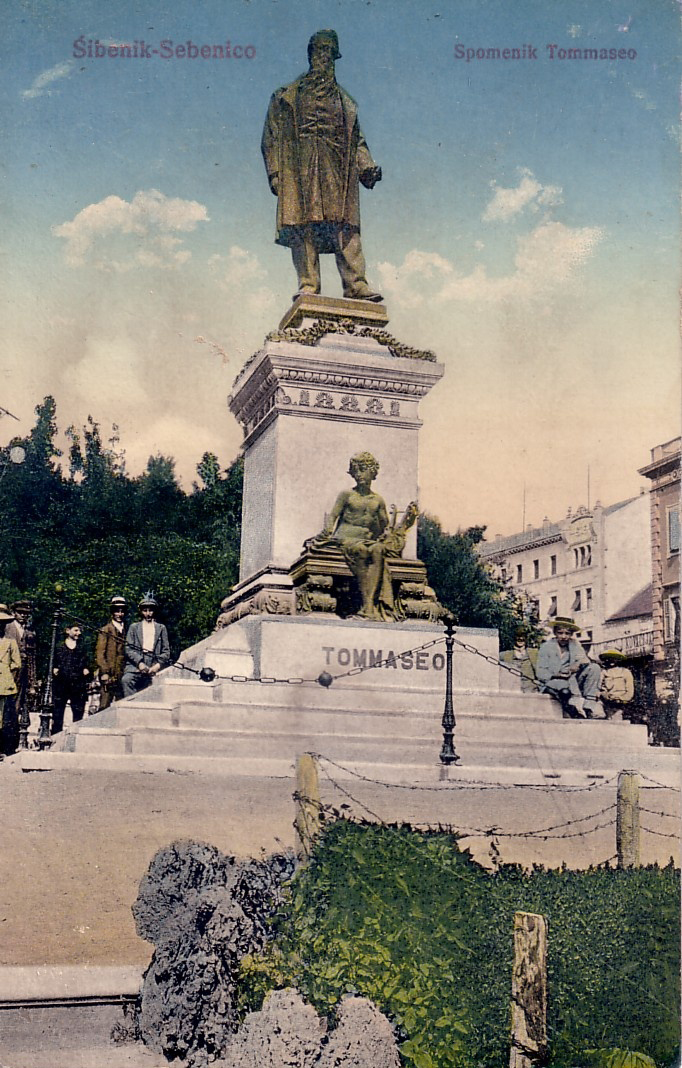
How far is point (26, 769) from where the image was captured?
488 inches

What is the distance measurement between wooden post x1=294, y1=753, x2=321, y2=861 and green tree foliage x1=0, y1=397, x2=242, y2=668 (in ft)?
32.7

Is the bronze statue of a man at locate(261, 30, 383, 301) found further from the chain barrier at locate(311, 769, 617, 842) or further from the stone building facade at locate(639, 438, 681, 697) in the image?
the chain barrier at locate(311, 769, 617, 842)

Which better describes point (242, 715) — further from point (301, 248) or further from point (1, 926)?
point (301, 248)

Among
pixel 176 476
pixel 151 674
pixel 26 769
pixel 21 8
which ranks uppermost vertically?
pixel 21 8

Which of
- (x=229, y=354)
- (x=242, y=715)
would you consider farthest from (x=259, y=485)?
(x=242, y=715)

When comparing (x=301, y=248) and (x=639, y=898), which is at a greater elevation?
(x=301, y=248)

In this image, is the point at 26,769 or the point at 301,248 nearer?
the point at 26,769

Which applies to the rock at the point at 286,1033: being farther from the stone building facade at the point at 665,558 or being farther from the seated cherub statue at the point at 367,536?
the stone building facade at the point at 665,558

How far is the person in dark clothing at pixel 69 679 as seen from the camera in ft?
51.0

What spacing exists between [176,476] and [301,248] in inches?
310

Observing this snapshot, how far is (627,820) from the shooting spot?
42.6ft

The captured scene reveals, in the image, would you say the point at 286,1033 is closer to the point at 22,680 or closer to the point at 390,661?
the point at 390,661

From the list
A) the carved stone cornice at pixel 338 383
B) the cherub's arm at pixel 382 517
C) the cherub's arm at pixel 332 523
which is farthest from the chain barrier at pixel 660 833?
the carved stone cornice at pixel 338 383

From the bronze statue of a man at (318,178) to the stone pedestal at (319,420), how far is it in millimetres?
659
